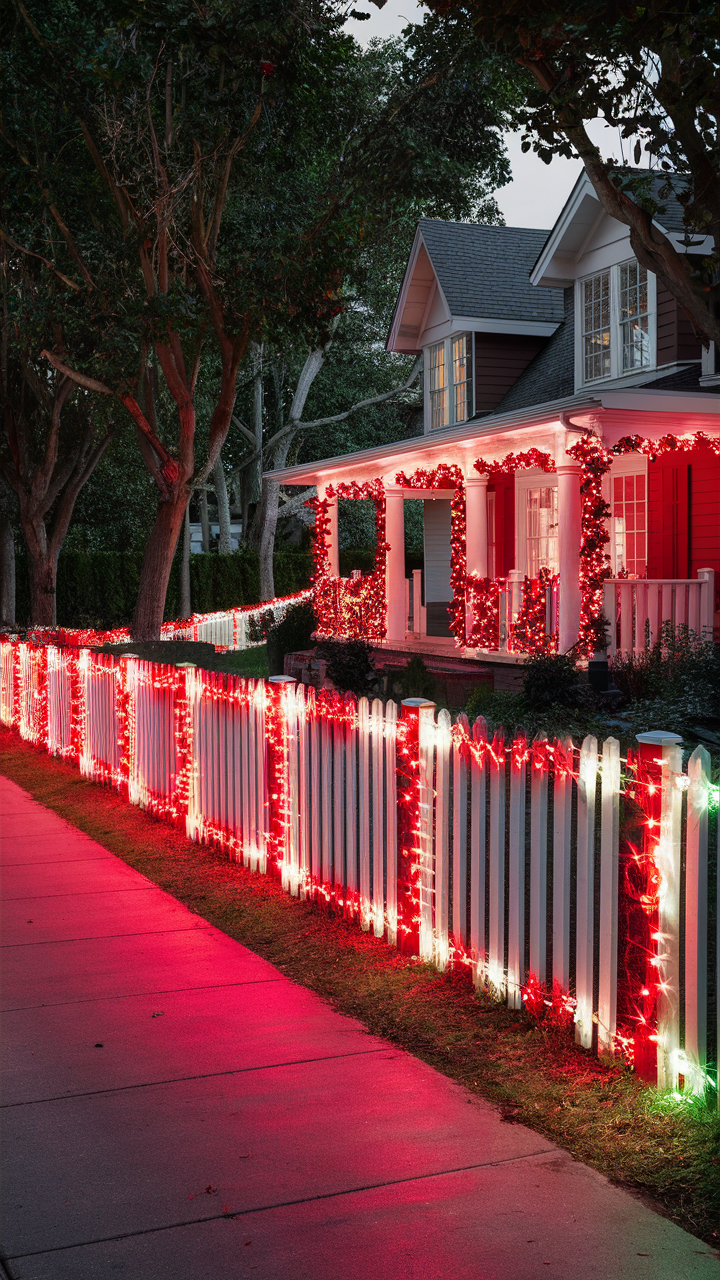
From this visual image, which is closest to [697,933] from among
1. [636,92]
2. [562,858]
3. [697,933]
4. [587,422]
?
[697,933]

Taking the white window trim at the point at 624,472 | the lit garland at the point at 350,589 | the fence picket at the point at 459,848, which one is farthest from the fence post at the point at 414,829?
the lit garland at the point at 350,589

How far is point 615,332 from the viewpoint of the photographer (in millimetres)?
17297

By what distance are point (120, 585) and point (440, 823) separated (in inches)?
1252

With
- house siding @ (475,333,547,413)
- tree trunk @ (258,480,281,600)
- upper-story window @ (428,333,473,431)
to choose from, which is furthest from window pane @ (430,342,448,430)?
tree trunk @ (258,480,281,600)

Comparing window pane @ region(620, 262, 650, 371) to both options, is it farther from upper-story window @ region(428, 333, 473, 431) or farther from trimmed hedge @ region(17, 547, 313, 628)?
trimmed hedge @ region(17, 547, 313, 628)

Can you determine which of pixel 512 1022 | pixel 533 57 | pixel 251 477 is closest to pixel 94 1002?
pixel 512 1022

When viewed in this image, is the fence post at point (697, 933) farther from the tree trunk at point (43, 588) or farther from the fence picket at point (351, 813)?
the tree trunk at point (43, 588)

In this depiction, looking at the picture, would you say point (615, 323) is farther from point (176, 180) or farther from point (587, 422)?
point (176, 180)

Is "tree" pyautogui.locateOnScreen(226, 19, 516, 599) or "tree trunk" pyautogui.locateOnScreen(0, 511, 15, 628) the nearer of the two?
"tree" pyautogui.locateOnScreen(226, 19, 516, 599)

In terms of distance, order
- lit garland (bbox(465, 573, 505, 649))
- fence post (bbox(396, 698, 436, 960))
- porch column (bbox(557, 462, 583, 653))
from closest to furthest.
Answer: fence post (bbox(396, 698, 436, 960)) → porch column (bbox(557, 462, 583, 653)) → lit garland (bbox(465, 573, 505, 649))

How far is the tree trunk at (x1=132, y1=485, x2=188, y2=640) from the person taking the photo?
1886cm

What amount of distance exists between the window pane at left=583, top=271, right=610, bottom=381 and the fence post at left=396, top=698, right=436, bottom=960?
1291 centimetres

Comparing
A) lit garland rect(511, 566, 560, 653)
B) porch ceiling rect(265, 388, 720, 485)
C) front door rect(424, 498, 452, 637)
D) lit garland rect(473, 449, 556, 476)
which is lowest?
lit garland rect(511, 566, 560, 653)

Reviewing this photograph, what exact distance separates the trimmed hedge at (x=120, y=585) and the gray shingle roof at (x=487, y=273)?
16800 mm
